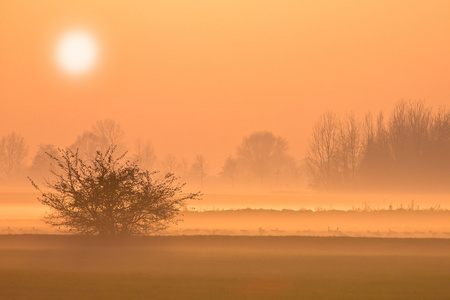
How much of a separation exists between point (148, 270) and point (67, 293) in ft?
10.6

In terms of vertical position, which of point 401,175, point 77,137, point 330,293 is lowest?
point 330,293

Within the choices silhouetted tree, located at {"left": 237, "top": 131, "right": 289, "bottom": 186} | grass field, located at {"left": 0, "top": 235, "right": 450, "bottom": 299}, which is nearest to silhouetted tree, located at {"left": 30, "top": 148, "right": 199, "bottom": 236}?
grass field, located at {"left": 0, "top": 235, "right": 450, "bottom": 299}

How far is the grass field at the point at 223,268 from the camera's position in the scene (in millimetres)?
11906

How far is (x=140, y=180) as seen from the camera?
2012 centimetres

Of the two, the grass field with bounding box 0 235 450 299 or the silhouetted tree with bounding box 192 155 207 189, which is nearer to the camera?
the grass field with bounding box 0 235 450 299

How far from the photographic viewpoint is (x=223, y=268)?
14953 mm

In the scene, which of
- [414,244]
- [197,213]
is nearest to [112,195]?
[414,244]

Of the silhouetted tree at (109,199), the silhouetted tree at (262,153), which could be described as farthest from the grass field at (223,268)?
the silhouetted tree at (262,153)

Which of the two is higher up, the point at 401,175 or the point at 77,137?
the point at 77,137

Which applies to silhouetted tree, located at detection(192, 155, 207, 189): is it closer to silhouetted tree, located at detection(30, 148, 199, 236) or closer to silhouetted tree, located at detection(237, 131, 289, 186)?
silhouetted tree, located at detection(237, 131, 289, 186)

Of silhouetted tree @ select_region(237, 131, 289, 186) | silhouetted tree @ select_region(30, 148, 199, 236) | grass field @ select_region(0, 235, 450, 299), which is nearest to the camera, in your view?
grass field @ select_region(0, 235, 450, 299)

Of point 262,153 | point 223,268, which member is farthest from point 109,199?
point 262,153

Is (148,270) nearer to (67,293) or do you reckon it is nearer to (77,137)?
(67,293)

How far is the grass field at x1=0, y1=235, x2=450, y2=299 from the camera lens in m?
11.9
